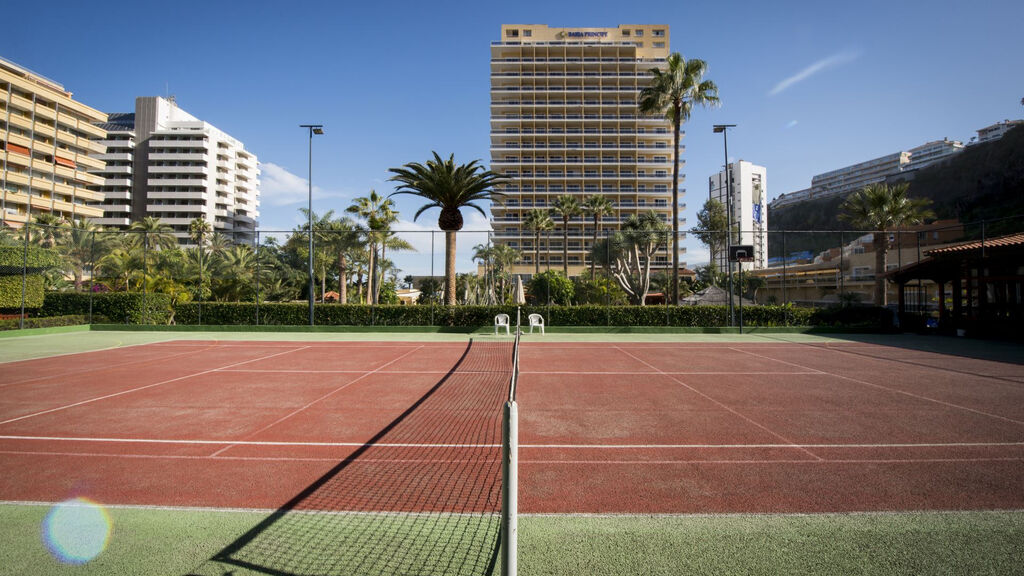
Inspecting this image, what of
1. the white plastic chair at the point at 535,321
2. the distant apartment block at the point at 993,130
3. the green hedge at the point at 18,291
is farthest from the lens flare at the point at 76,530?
the distant apartment block at the point at 993,130

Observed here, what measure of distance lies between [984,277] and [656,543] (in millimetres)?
25193

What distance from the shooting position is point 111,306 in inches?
915

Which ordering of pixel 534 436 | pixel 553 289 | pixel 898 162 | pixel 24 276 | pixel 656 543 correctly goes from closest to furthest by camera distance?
pixel 656 543, pixel 534 436, pixel 24 276, pixel 553 289, pixel 898 162

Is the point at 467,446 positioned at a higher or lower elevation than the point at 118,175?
lower

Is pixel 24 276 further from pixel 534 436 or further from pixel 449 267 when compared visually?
pixel 534 436

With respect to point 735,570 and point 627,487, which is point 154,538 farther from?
point 735,570

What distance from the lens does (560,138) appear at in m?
85.6

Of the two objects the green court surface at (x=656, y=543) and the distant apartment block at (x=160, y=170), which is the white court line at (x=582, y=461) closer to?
the green court surface at (x=656, y=543)

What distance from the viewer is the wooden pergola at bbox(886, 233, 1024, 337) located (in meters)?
18.7

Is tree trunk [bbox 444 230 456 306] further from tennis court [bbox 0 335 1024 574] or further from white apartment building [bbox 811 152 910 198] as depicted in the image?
white apartment building [bbox 811 152 910 198]

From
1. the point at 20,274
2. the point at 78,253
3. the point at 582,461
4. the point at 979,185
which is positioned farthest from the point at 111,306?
the point at 979,185

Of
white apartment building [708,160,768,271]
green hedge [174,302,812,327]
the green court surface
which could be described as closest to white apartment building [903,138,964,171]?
white apartment building [708,160,768,271]

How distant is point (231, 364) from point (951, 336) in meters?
29.1

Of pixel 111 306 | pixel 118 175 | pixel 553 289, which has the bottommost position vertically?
pixel 111 306
